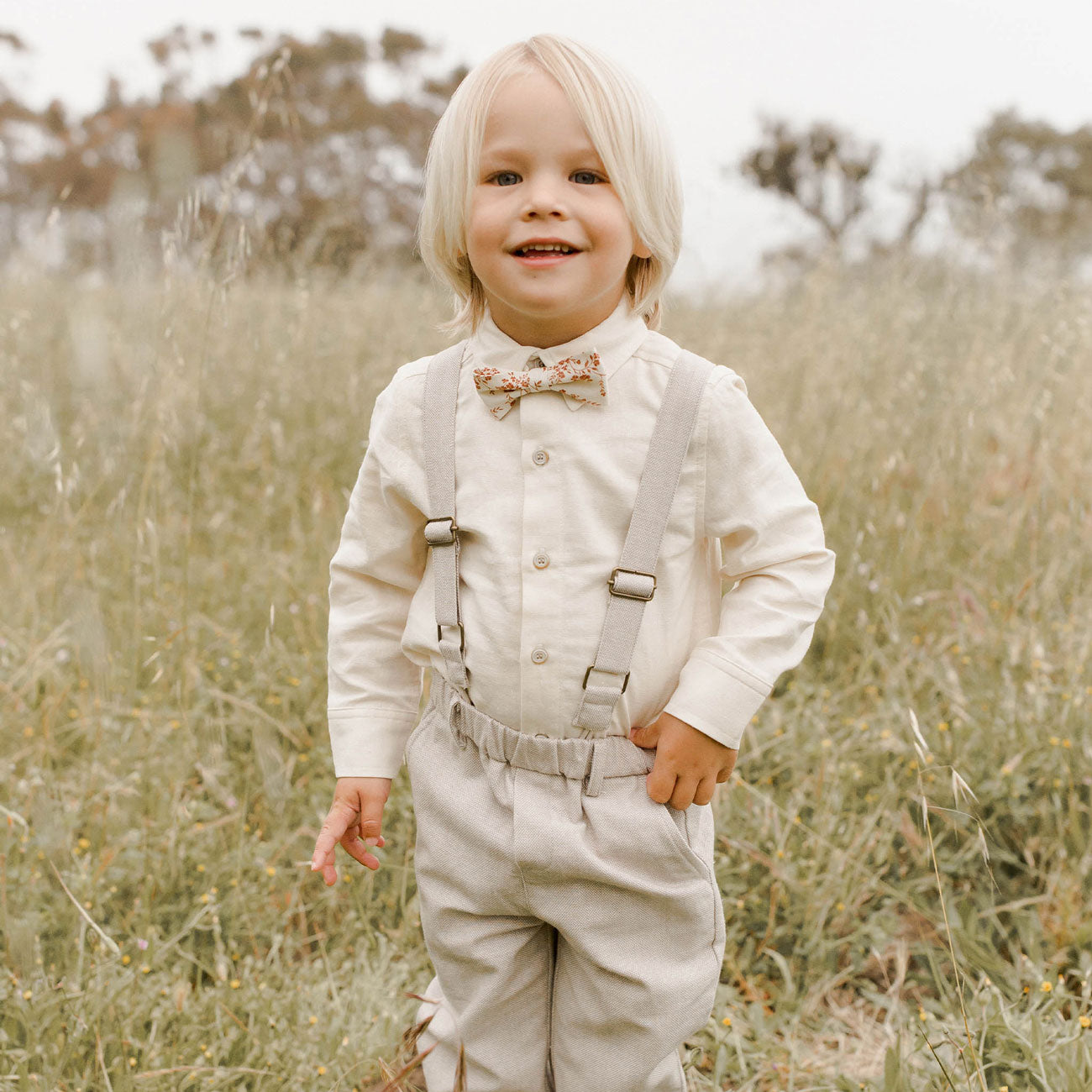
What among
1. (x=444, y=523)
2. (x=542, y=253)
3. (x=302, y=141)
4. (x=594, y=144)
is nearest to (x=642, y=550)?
(x=444, y=523)

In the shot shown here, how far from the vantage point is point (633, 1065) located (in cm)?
146

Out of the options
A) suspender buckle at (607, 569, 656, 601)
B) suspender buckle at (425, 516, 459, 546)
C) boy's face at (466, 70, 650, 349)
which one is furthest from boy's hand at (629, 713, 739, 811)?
boy's face at (466, 70, 650, 349)

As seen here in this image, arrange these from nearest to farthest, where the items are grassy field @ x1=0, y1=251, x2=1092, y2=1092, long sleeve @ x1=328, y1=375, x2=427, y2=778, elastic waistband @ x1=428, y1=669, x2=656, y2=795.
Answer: elastic waistband @ x1=428, y1=669, x2=656, y2=795 < long sleeve @ x1=328, y1=375, x2=427, y2=778 < grassy field @ x1=0, y1=251, x2=1092, y2=1092

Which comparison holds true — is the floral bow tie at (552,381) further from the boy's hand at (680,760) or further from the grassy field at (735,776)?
the grassy field at (735,776)

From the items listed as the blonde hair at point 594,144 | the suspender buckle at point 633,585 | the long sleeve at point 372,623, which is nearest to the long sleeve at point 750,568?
the suspender buckle at point 633,585

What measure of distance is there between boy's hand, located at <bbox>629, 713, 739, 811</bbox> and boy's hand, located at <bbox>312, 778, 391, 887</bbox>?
43 cm

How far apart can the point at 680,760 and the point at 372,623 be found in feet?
1.71

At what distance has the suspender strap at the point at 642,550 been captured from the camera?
1274mm

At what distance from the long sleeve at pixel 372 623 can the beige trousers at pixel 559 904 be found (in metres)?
0.06

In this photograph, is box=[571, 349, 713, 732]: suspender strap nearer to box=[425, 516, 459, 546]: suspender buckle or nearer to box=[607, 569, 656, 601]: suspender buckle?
box=[607, 569, 656, 601]: suspender buckle

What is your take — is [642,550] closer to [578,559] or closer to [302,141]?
[578,559]

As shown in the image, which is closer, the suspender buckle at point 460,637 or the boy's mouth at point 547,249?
the boy's mouth at point 547,249

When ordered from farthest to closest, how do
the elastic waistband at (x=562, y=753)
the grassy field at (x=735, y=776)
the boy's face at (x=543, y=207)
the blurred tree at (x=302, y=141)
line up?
1. the blurred tree at (x=302, y=141)
2. the grassy field at (x=735, y=776)
3. the elastic waistband at (x=562, y=753)
4. the boy's face at (x=543, y=207)

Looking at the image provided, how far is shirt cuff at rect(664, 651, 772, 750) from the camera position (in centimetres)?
129
